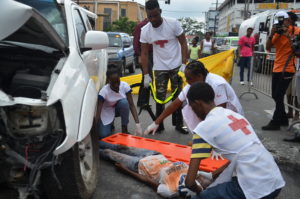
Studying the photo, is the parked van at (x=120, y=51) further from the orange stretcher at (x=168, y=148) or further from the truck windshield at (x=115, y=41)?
the orange stretcher at (x=168, y=148)

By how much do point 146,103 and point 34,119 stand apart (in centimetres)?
329

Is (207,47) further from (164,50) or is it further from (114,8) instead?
(114,8)

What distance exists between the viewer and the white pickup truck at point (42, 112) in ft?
Answer: 7.77

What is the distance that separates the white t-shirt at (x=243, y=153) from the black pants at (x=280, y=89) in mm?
3251

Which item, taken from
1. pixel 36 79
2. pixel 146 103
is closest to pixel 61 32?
pixel 36 79

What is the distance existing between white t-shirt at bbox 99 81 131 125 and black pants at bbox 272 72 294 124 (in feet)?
7.88

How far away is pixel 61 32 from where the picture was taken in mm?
3520

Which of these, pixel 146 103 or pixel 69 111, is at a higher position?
pixel 69 111

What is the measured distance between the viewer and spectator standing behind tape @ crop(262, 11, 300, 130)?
526 cm

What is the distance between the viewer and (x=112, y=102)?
15.6 feet

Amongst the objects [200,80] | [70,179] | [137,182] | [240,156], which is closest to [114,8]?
[200,80]

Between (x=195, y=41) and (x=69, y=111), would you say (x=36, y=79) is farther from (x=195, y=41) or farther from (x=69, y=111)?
(x=195, y=41)

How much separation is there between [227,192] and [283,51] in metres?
3.61

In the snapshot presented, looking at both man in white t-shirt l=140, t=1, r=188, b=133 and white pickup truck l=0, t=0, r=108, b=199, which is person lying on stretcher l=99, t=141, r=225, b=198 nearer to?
white pickup truck l=0, t=0, r=108, b=199
